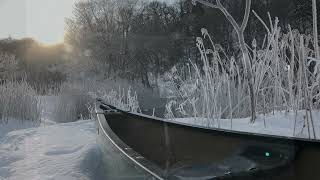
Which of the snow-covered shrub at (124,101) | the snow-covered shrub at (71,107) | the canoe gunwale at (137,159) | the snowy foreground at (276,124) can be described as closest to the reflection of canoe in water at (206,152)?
the canoe gunwale at (137,159)

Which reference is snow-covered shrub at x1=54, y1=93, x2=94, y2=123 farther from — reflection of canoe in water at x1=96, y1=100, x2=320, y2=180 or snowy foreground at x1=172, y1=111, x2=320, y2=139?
reflection of canoe in water at x1=96, y1=100, x2=320, y2=180

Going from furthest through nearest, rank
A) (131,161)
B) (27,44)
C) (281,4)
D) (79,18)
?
(27,44) → (79,18) → (281,4) → (131,161)

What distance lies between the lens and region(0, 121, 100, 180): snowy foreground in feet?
9.11

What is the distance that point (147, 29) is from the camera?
21766 millimetres

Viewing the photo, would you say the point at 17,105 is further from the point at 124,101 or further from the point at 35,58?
the point at 35,58

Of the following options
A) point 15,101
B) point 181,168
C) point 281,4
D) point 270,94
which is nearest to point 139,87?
point 281,4

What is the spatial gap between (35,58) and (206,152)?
2323cm

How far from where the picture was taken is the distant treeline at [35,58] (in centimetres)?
2170

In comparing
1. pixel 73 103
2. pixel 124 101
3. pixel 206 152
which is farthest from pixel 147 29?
pixel 206 152

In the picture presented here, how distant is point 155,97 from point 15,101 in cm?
798

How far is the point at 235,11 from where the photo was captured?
1767 cm

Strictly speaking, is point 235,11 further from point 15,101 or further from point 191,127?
point 191,127

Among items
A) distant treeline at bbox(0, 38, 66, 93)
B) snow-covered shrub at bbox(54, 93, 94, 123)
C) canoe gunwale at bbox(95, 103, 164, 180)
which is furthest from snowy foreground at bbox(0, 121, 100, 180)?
distant treeline at bbox(0, 38, 66, 93)

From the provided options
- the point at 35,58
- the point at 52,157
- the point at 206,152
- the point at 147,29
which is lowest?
the point at 52,157
